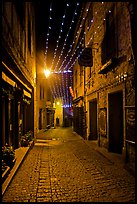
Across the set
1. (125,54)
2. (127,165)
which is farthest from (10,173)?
(125,54)

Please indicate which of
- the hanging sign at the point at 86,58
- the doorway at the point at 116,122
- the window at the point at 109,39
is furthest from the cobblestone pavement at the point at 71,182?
the hanging sign at the point at 86,58

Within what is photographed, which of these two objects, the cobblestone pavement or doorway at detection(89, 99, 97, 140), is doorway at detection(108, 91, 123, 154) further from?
doorway at detection(89, 99, 97, 140)

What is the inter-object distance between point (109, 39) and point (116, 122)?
12.5 feet

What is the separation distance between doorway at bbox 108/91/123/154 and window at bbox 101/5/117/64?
190cm

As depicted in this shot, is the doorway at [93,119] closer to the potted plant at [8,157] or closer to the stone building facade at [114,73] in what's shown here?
the stone building facade at [114,73]

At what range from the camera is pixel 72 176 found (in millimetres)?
6930

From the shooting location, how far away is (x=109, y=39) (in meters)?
10.9

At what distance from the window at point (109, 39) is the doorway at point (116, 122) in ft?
6.25

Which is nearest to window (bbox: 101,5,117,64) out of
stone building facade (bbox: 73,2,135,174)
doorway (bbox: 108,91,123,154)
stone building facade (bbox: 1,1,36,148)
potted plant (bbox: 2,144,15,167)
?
stone building facade (bbox: 73,2,135,174)

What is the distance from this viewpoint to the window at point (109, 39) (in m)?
10.1

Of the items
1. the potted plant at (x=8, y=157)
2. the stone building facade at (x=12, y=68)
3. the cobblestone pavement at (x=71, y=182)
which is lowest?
the cobblestone pavement at (x=71, y=182)

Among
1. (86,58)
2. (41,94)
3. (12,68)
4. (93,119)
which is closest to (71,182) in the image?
(12,68)

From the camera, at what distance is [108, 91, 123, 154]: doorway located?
10.9m

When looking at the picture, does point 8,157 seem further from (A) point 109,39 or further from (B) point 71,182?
(A) point 109,39
